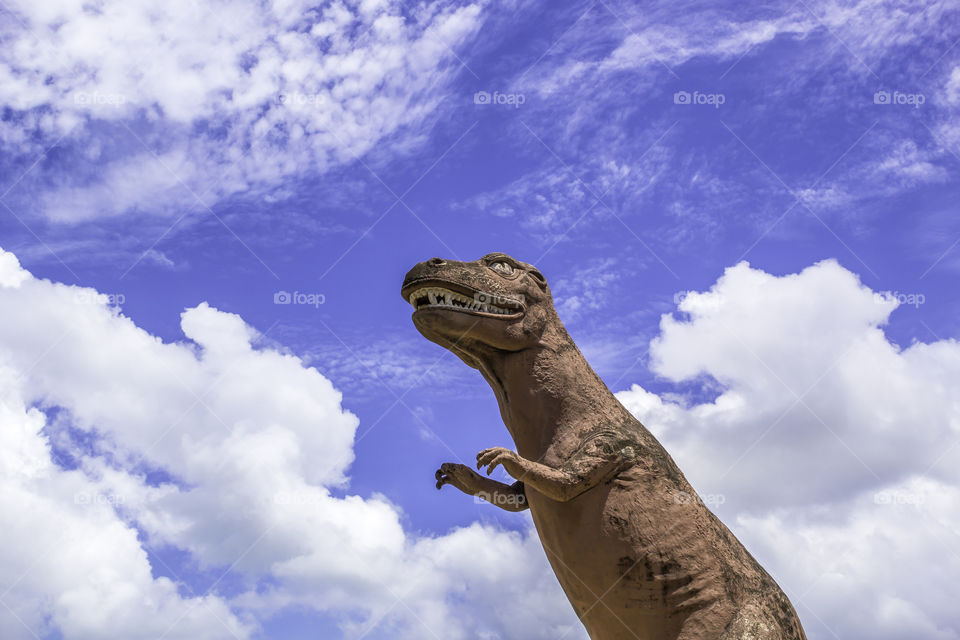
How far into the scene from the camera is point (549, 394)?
687cm

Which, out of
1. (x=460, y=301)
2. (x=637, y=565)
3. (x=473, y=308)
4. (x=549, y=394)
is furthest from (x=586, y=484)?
(x=460, y=301)

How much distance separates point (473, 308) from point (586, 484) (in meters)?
1.67

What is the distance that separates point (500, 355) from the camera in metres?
7.12

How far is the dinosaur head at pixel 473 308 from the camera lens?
6.89 meters

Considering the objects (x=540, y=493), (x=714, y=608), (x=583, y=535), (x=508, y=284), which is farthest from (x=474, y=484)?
(x=714, y=608)

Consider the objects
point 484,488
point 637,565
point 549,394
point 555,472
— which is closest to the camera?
point 637,565

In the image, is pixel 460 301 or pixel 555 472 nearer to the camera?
pixel 555 472

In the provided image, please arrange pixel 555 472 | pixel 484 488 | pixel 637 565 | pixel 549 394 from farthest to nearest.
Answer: pixel 484 488 → pixel 549 394 → pixel 555 472 → pixel 637 565

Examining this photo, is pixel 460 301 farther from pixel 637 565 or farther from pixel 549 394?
pixel 637 565

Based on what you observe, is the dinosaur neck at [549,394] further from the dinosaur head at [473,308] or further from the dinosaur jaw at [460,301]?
the dinosaur jaw at [460,301]

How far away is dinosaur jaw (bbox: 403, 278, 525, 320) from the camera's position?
6.90 m

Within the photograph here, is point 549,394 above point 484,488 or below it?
above

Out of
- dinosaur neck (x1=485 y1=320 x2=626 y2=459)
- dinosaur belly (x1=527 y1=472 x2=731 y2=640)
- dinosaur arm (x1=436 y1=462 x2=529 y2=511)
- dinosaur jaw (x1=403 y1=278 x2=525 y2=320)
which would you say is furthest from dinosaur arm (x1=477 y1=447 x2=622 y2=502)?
dinosaur jaw (x1=403 y1=278 x2=525 y2=320)

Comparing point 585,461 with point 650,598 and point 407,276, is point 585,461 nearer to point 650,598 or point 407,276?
point 650,598
